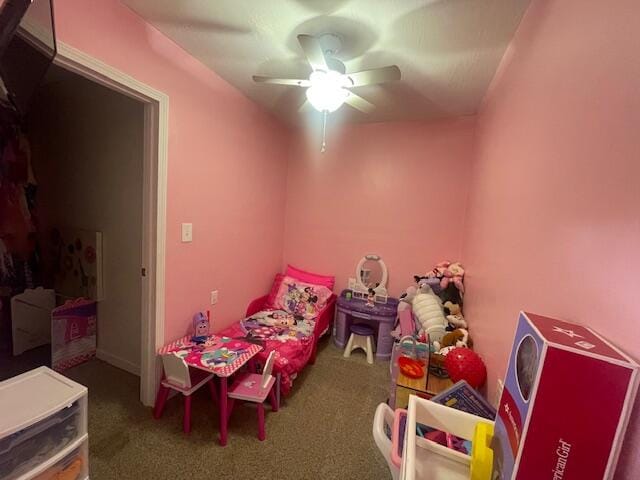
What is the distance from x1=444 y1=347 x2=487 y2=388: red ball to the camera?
55.6 inches

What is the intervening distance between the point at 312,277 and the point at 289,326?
2.22ft

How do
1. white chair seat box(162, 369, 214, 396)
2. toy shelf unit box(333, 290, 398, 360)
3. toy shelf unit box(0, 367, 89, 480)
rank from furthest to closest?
toy shelf unit box(333, 290, 398, 360)
white chair seat box(162, 369, 214, 396)
toy shelf unit box(0, 367, 89, 480)

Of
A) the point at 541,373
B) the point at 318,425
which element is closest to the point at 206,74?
the point at 541,373

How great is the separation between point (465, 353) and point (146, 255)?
1.98 metres

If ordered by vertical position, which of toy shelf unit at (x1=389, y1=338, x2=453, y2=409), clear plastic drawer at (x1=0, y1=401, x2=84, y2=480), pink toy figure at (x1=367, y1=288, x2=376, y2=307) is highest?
pink toy figure at (x1=367, y1=288, x2=376, y2=307)

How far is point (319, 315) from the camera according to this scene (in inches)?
105

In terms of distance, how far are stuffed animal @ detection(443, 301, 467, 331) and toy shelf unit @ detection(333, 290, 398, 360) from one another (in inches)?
20.8

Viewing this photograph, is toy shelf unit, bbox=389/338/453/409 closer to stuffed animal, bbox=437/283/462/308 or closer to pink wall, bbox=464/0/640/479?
pink wall, bbox=464/0/640/479

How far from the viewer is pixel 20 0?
81 centimetres

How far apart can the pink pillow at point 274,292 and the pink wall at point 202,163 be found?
11 centimetres

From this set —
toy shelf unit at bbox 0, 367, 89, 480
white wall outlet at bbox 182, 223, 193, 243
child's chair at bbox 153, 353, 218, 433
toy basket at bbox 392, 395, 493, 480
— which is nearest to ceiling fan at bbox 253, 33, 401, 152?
white wall outlet at bbox 182, 223, 193, 243

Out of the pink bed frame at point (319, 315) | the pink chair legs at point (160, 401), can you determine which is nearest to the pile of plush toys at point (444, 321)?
the pink bed frame at point (319, 315)

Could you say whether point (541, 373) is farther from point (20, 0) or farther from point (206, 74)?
point (206, 74)

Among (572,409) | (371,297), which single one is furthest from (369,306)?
(572,409)
